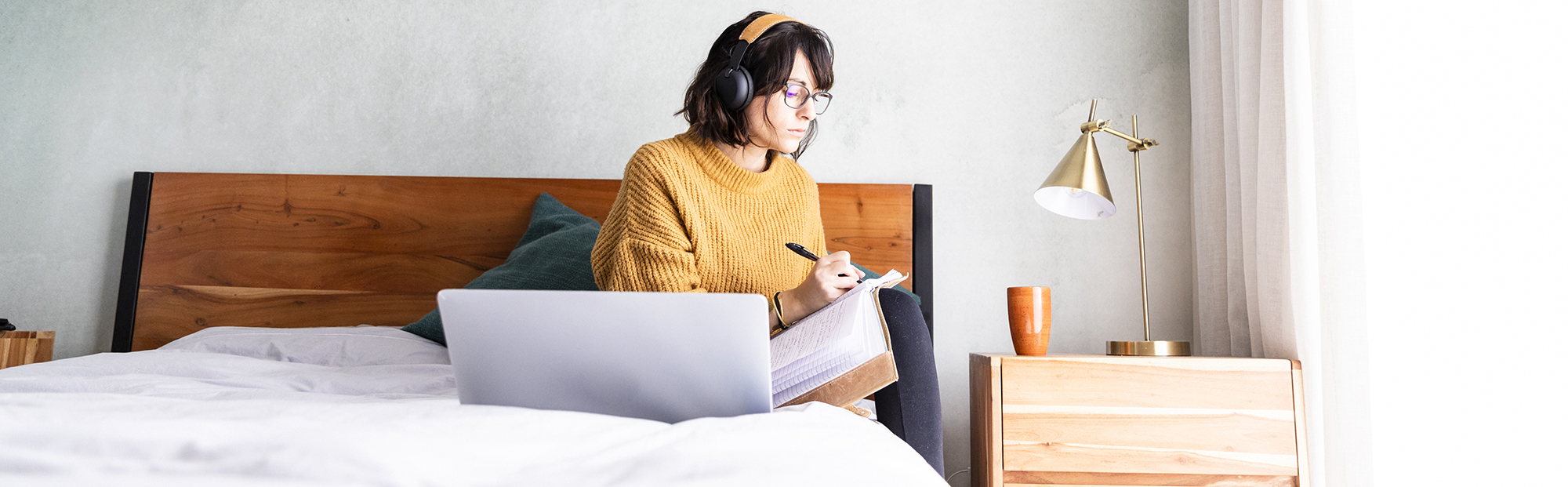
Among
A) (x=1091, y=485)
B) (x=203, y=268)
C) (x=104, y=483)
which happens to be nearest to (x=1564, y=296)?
(x=1091, y=485)

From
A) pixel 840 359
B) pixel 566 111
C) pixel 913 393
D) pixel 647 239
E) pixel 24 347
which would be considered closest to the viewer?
pixel 840 359

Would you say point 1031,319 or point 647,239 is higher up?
point 647,239

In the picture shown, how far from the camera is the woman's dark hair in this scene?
4.36 feet

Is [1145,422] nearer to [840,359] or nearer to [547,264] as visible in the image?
[840,359]

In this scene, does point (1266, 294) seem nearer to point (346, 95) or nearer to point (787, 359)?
point (787, 359)

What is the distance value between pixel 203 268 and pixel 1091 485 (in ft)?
6.65

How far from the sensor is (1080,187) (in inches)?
61.2

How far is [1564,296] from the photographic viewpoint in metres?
1.02

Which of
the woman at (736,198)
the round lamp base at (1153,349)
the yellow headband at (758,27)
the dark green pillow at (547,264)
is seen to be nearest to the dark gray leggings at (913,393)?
the woman at (736,198)

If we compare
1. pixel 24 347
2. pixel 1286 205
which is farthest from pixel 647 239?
pixel 24 347

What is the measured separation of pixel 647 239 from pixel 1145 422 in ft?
2.93

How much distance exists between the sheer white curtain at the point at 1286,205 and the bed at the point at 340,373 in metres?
0.65

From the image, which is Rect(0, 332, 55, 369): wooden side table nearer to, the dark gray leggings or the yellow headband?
the yellow headband

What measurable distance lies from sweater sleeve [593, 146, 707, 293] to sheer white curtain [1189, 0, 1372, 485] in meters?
1.07
